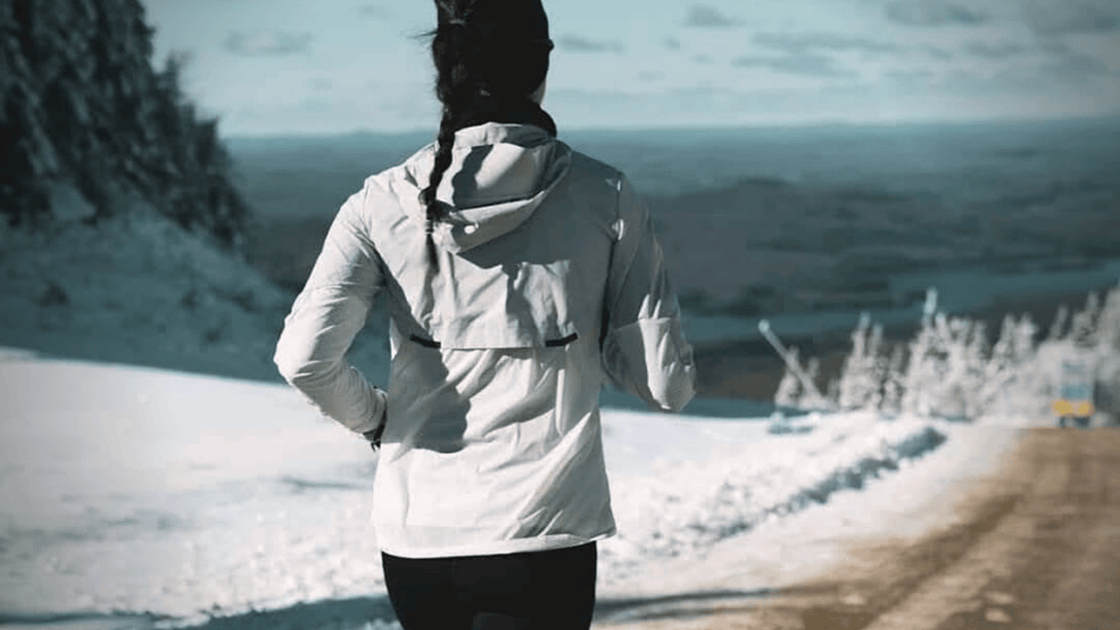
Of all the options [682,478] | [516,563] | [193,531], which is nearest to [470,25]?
[516,563]

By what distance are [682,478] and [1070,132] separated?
28.1ft

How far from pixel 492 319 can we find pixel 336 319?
0.59ft

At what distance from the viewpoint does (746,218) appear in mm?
14727

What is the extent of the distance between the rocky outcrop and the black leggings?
465 inches

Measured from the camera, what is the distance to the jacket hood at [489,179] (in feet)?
5.56

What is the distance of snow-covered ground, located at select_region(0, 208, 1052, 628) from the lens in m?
5.57

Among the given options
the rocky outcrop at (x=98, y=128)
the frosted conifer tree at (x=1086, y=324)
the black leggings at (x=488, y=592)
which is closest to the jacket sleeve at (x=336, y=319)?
the black leggings at (x=488, y=592)

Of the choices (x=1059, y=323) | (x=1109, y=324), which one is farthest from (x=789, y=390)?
(x=1109, y=324)

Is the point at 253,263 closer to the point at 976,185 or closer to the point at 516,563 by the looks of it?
the point at 976,185

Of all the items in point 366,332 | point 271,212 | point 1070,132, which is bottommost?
point 366,332

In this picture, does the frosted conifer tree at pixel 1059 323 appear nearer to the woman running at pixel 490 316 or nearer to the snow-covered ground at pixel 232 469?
the snow-covered ground at pixel 232 469

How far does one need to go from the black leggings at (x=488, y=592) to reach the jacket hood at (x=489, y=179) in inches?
14.3

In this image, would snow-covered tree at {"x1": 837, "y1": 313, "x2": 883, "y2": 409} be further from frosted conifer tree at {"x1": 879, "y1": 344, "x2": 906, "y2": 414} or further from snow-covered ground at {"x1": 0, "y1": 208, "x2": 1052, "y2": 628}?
snow-covered ground at {"x1": 0, "y1": 208, "x2": 1052, "y2": 628}

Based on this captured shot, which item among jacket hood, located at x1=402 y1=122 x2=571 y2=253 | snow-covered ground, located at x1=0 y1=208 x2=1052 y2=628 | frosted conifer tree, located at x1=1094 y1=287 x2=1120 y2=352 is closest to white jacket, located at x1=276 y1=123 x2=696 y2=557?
jacket hood, located at x1=402 y1=122 x2=571 y2=253
